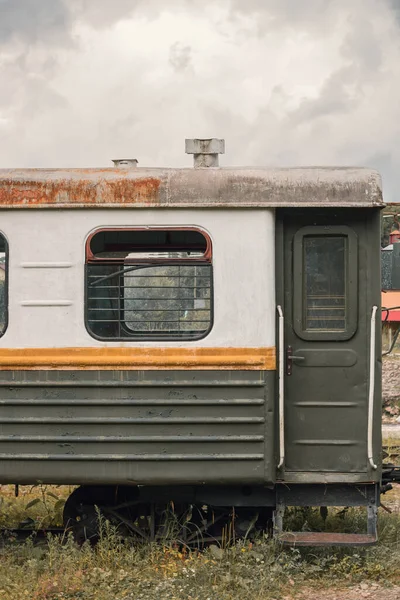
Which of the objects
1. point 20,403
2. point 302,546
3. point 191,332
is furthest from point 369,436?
point 20,403

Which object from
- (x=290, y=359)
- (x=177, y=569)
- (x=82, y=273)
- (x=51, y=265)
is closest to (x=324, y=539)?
(x=177, y=569)

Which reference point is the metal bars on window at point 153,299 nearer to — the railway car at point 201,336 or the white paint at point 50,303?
the railway car at point 201,336

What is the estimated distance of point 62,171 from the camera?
266 inches

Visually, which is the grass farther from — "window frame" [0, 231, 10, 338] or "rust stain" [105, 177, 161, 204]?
"rust stain" [105, 177, 161, 204]

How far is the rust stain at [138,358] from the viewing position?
6.48 metres

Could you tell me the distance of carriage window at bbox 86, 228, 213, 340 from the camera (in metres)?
6.58

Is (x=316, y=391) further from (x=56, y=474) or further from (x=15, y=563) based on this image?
(x=15, y=563)

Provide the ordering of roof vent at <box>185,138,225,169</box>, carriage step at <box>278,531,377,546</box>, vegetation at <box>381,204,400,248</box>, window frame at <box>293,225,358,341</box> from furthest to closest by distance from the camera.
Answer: vegetation at <box>381,204,400,248</box>
roof vent at <box>185,138,225,169</box>
window frame at <box>293,225,358,341</box>
carriage step at <box>278,531,377,546</box>

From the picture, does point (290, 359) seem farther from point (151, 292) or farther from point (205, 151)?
point (205, 151)

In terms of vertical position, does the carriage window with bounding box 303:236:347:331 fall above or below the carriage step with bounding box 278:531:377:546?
above

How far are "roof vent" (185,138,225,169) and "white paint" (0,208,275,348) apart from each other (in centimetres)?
57

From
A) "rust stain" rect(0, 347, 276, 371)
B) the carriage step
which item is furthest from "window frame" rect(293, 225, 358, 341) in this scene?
the carriage step

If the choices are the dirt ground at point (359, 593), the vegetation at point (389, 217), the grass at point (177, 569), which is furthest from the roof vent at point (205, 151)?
the dirt ground at point (359, 593)

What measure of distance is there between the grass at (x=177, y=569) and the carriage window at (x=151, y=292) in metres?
1.59
